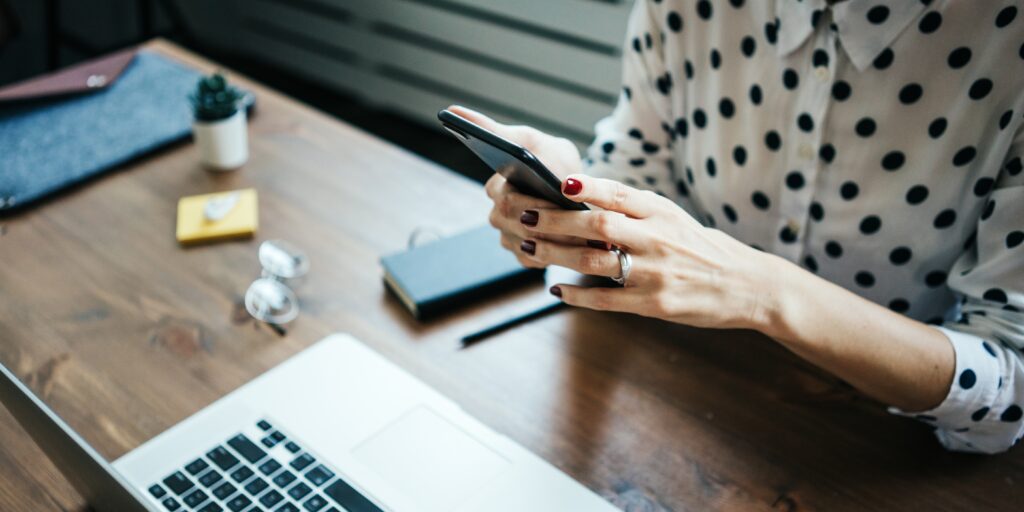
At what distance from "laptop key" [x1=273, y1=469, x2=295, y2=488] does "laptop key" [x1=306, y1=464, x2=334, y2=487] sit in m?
0.01

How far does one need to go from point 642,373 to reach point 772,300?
0.17m

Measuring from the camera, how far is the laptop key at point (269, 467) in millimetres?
715

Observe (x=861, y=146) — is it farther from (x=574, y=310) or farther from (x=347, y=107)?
(x=347, y=107)

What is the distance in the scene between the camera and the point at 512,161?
0.71 metres

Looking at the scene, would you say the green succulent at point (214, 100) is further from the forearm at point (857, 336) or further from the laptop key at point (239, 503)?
the forearm at point (857, 336)

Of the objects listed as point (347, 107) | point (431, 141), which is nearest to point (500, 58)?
point (431, 141)

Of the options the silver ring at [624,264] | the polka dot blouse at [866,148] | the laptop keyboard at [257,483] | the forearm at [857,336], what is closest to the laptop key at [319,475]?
the laptop keyboard at [257,483]

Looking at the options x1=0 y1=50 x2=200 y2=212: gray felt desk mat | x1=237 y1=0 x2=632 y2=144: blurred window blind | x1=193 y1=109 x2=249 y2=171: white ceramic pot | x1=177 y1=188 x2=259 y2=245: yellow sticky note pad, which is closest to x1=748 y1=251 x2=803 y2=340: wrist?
x1=177 y1=188 x2=259 y2=245: yellow sticky note pad

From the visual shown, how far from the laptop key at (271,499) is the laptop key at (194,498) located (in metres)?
0.05

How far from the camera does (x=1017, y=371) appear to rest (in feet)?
2.53

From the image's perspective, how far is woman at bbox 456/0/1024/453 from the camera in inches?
29.5

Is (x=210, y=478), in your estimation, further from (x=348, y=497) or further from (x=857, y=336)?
(x=857, y=336)

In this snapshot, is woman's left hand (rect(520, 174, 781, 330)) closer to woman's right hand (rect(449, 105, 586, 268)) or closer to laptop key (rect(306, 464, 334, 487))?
woman's right hand (rect(449, 105, 586, 268))

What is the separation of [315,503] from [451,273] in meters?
0.33
